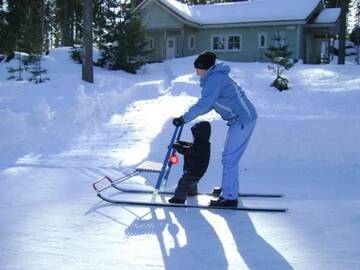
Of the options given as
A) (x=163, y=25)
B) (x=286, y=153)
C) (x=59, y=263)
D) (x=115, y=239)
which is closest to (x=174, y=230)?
(x=115, y=239)

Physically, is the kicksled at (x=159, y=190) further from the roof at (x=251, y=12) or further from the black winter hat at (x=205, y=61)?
the roof at (x=251, y=12)

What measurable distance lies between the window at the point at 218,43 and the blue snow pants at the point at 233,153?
28468 mm

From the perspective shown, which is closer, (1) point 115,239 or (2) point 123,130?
(1) point 115,239

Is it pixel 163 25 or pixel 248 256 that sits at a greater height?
pixel 163 25

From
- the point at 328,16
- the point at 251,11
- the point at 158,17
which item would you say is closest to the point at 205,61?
the point at 251,11

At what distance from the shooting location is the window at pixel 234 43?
32.9 m

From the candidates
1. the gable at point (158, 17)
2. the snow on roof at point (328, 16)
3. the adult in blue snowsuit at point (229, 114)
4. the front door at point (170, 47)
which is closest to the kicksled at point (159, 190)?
the adult in blue snowsuit at point (229, 114)

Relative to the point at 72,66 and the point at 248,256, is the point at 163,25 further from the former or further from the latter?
the point at 248,256

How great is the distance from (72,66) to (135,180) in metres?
18.9

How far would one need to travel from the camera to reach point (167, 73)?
992 inches

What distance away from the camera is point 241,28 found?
32.6 m

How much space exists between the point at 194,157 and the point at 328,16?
29.9 m

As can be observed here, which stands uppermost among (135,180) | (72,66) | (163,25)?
(163,25)

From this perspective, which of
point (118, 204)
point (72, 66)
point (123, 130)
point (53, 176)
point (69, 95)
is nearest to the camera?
point (118, 204)
